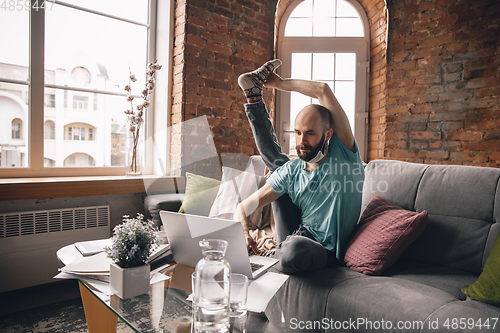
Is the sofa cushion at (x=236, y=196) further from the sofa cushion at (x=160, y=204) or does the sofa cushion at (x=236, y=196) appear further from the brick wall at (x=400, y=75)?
the brick wall at (x=400, y=75)

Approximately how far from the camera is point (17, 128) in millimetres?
2312

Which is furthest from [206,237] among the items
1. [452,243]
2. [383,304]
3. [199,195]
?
[199,195]

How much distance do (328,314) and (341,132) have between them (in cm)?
77

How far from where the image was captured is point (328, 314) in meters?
1.18

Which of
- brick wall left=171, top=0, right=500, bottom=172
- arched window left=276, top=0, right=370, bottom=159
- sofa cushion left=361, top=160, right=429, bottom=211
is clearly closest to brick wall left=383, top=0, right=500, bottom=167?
brick wall left=171, top=0, right=500, bottom=172

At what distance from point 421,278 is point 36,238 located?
221 cm

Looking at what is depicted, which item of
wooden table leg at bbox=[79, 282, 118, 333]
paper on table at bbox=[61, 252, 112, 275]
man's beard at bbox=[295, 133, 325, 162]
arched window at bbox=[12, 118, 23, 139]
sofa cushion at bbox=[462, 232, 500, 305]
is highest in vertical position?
arched window at bbox=[12, 118, 23, 139]

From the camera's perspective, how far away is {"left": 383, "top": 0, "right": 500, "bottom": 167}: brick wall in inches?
103

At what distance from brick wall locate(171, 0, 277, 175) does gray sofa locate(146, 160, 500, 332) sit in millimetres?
1606

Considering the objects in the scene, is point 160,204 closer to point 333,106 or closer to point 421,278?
point 333,106

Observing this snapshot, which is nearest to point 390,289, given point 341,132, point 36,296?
point 341,132

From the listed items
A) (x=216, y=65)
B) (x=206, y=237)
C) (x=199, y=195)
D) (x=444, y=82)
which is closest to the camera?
(x=206, y=237)

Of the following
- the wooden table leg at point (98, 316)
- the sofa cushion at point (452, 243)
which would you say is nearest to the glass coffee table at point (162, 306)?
the wooden table leg at point (98, 316)

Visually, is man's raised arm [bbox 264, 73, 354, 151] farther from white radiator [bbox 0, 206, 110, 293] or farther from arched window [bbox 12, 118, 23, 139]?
arched window [bbox 12, 118, 23, 139]
